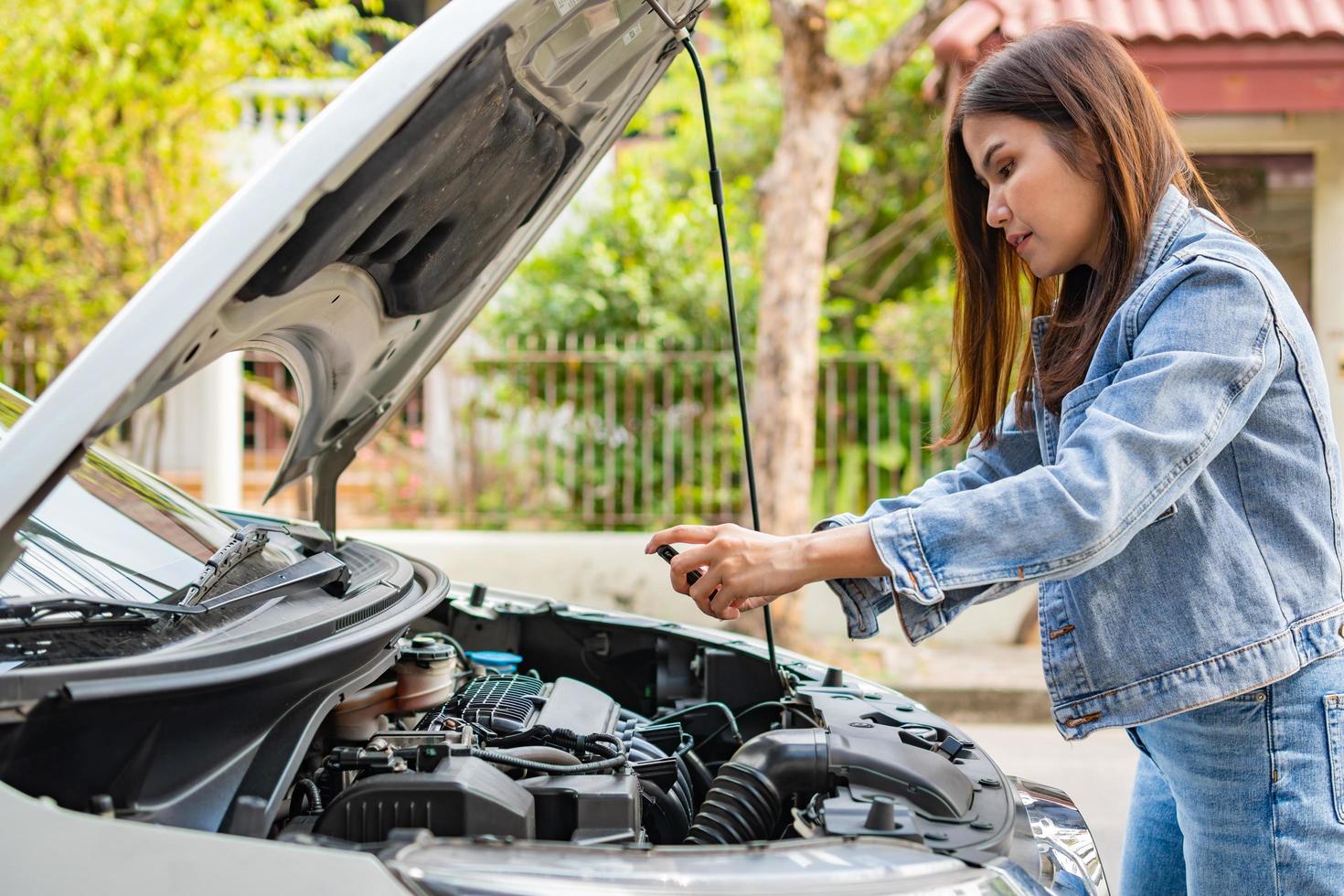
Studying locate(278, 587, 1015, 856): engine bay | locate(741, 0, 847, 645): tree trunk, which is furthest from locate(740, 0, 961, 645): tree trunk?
locate(278, 587, 1015, 856): engine bay

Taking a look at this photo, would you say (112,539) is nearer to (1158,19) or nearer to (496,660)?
(496,660)

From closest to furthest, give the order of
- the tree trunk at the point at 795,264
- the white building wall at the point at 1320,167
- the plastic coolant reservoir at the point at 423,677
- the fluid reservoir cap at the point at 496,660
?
the plastic coolant reservoir at the point at 423,677
the fluid reservoir cap at the point at 496,660
the tree trunk at the point at 795,264
the white building wall at the point at 1320,167

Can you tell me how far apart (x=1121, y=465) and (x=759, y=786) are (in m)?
0.67

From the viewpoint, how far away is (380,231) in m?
1.85

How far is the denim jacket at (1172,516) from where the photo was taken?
145 centimetres

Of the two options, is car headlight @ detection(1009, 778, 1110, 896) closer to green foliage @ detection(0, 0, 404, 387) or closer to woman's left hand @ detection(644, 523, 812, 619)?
woman's left hand @ detection(644, 523, 812, 619)

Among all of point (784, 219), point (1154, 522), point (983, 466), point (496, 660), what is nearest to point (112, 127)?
point (784, 219)

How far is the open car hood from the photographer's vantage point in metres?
1.30

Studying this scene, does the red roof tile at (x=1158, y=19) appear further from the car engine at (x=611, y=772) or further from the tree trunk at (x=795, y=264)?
the car engine at (x=611, y=772)

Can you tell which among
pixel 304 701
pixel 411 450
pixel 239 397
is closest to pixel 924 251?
pixel 411 450

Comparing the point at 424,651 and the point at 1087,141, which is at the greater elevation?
the point at 1087,141

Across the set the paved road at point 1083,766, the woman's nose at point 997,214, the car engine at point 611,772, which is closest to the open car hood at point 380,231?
the car engine at point 611,772

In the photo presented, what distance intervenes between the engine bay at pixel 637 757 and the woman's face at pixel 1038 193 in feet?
2.61

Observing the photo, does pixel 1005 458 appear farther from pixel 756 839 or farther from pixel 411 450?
pixel 411 450
